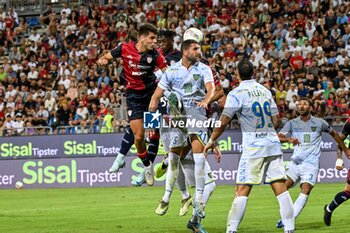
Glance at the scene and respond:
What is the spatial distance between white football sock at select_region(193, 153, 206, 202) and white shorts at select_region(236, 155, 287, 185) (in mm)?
1970

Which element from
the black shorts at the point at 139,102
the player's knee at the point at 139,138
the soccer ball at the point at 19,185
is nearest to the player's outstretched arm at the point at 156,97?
the black shorts at the point at 139,102

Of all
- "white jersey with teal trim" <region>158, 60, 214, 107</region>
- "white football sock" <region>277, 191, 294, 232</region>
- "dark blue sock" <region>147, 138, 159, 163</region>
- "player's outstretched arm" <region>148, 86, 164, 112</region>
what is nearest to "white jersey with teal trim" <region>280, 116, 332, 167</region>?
"dark blue sock" <region>147, 138, 159, 163</region>

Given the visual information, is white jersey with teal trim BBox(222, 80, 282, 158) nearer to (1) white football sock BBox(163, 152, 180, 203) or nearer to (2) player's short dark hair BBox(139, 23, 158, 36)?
(1) white football sock BBox(163, 152, 180, 203)

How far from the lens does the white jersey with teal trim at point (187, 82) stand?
45.5ft

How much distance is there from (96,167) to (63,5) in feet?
49.6

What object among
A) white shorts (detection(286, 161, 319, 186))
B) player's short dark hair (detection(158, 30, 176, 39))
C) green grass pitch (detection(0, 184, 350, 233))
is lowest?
green grass pitch (detection(0, 184, 350, 233))

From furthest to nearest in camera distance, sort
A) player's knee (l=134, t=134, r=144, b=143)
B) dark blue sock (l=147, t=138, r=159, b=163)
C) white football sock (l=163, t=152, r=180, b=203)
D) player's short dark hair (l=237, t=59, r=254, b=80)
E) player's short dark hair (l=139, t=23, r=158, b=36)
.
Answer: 1. dark blue sock (l=147, t=138, r=159, b=163)
2. player's knee (l=134, t=134, r=144, b=143)
3. player's short dark hair (l=139, t=23, r=158, b=36)
4. white football sock (l=163, t=152, r=180, b=203)
5. player's short dark hair (l=237, t=59, r=254, b=80)

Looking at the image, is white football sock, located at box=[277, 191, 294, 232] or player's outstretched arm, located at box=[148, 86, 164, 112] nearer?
A: white football sock, located at box=[277, 191, 294, 232]

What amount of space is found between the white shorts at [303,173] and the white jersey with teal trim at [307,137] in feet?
0.39

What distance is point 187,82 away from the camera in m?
13.9

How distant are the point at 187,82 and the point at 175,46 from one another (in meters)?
20.4

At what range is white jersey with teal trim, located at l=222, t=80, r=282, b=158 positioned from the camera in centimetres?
1162

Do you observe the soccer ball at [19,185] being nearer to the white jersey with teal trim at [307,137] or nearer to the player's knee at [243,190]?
the white jersey with teal trim at [307,137]

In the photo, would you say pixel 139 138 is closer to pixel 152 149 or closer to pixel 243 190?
pixel 152 149
